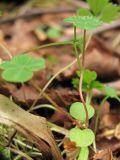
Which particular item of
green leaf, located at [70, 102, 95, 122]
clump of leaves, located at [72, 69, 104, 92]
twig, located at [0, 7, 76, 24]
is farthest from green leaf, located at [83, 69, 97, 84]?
twig, located at [0, 7, 76, 24]

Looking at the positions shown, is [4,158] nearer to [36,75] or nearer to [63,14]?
[36,75]

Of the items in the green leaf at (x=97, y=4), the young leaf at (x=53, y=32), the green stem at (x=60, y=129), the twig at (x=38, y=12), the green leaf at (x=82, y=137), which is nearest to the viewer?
the green leaf at (x=82, y=137)

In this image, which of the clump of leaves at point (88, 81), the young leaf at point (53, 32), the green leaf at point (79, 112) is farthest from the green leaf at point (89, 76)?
the young leaf at point (53, 32)

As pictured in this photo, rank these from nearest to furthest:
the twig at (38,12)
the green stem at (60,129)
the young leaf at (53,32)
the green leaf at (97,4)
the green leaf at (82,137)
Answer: the green leaf at (82,137) < the green stem at (60,129) < the green leaf at (97,4) < the young leaf at (53,32) < the twig at (38,12)

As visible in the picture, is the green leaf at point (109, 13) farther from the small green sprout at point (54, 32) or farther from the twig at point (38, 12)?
the twig at point (38, 12)

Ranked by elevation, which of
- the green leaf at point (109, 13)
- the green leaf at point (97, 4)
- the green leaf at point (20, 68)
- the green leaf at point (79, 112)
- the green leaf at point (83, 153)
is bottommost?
the green leaf at point (83, 153)

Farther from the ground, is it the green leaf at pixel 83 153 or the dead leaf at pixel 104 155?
the green leaf at pixel 83 153

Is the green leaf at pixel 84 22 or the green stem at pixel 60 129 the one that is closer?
the green leaf at pixel 84 22

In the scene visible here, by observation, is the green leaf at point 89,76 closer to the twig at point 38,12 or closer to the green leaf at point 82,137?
the green leaf at point 82,137
